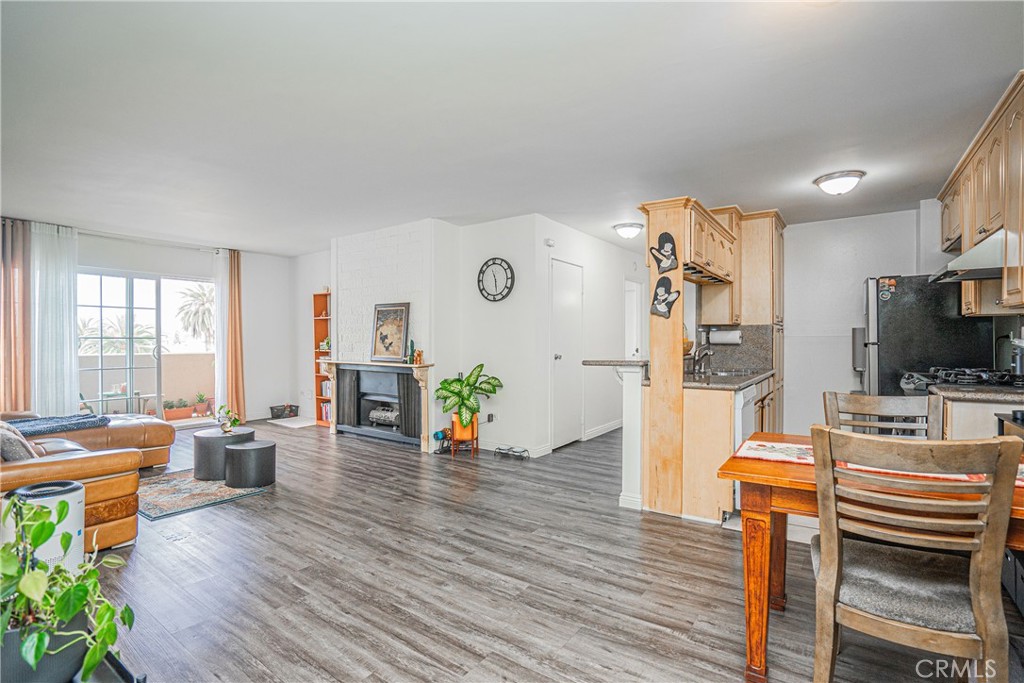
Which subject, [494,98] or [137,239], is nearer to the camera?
[494,98]

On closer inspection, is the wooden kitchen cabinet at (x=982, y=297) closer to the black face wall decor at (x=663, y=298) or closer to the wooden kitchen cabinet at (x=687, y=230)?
the wooden kitchen cabinet at (x=687, y=230)

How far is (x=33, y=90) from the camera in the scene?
2596 mm

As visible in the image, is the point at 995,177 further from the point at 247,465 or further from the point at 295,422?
the point at 295,422

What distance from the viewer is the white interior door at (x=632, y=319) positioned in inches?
315

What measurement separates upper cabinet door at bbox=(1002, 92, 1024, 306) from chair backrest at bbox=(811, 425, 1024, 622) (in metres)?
1.68

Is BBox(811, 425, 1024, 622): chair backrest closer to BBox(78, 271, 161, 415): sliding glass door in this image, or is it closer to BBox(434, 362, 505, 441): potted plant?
BBox(434, 362, 505, 441): potted plant

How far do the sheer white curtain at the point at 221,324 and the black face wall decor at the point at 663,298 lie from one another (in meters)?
6.50

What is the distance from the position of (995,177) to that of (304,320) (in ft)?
27.0

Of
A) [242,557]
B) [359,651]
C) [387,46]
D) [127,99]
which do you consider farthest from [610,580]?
[127,99]

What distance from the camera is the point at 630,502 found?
3.68 metres

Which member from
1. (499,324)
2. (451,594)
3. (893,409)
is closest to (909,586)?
(893,409)

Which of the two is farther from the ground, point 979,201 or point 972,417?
point 979,201

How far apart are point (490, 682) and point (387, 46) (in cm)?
269

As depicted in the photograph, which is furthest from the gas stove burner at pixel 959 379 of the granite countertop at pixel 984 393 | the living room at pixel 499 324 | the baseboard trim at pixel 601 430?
the baseboard trim at pixel 601 430
